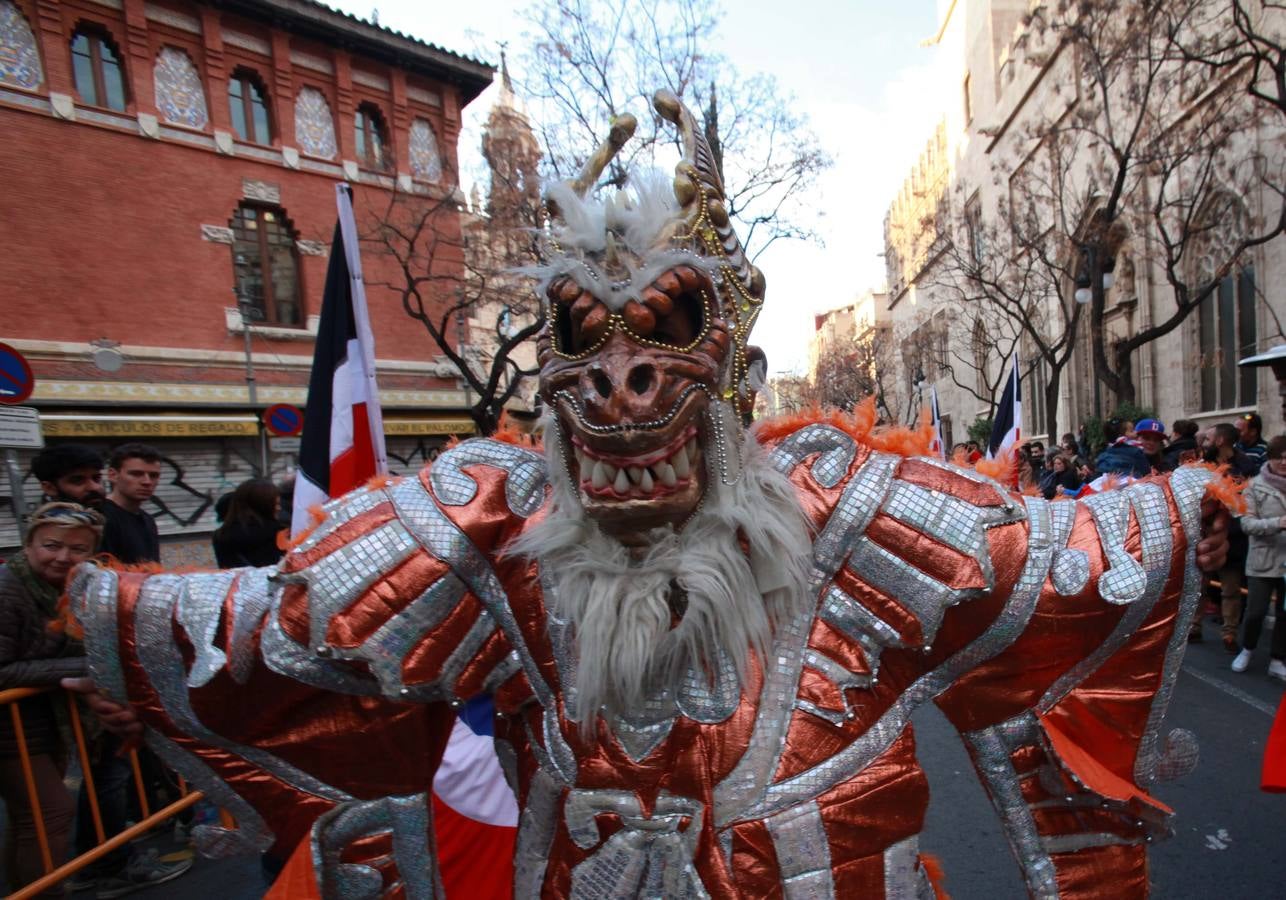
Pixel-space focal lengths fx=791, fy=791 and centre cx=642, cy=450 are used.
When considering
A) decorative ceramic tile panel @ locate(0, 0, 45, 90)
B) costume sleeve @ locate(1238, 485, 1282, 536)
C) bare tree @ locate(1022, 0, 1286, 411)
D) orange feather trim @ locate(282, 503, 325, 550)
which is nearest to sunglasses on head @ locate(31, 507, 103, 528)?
orange feather trim @ locate(282, 503, 325, 550)

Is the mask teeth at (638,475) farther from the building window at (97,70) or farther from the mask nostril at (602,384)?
the building window at (97,70)

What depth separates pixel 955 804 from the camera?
11.7 feet

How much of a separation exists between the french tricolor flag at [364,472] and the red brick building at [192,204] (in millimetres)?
10679

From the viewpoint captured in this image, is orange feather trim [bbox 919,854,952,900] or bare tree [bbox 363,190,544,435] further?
bare tree [bbox 363,190,544,435]

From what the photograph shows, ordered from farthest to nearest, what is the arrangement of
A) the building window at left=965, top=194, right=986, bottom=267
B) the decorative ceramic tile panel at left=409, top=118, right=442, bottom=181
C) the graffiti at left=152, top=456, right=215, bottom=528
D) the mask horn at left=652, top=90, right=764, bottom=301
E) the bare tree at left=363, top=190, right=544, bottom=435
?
the building window at left=965, top=194, right=986, bottom=267, the decorative ceramic tile panel at left=409, top=118, right=442, bottom=181, the bare tree at left=363, top=190, right=544, bottom=435, the graffiti at left=152, top=456, right=215, bottom=528, the mask horn at left=652, top=90, right=764, bottom=301

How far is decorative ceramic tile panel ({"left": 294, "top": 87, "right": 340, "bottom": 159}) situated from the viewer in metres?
13.9

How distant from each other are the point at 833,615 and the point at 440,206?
13.2 metres

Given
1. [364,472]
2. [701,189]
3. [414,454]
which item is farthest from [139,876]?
[414,454]

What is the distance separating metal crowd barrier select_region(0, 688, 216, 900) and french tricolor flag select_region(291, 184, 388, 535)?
1.00 m

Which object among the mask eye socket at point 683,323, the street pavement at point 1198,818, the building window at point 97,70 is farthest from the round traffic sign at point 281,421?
the mask eye socket at point 683,323

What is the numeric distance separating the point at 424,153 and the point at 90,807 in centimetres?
1429

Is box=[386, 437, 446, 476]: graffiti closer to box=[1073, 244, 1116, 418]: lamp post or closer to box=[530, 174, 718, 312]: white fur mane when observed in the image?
box=[1073, 244, 1116, 418]: lamp post

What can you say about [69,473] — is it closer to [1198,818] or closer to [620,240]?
[620,240]

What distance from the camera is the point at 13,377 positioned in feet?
13.5
